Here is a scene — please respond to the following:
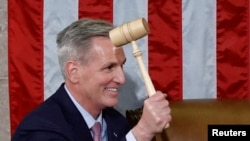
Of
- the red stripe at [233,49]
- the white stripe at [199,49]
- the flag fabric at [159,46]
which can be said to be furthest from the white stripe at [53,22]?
the red stripe at [233,49]

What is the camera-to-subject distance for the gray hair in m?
1.47

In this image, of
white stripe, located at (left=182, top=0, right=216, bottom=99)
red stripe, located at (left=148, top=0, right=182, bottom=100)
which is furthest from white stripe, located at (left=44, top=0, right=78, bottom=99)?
white stripe, located at (left=182, top=0, right=216, bottom=99)

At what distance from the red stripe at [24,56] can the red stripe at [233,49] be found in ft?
2.05

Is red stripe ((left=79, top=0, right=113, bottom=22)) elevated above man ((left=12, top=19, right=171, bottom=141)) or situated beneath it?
elevated above

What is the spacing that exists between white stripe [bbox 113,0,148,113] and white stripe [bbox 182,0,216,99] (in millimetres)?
145

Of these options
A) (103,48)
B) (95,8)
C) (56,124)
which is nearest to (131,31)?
(103,48)

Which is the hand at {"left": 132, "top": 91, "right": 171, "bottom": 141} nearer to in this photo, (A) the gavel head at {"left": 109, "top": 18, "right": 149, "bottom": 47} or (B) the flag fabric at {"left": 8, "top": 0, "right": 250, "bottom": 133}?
(A) the gavel head at {"left": 109, "top": 18, "right": 149, "bottom": 47}

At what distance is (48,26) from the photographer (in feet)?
6.29

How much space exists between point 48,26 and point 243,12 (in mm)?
677

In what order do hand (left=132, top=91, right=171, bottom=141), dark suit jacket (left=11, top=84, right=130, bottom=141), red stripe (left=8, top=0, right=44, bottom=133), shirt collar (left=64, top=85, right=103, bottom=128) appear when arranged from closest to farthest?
hand (left=132, top=91, right=171, bottom=141) < dark suit jacket (left=11, top=84, right=130, bottom=141) < shirt collar (left=64, top=85, right=103, bottom=128) < red stripe (left=8, top=0, right=44, bottom=133)

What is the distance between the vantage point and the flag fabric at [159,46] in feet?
6.26

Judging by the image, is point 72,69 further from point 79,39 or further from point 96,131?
point 96,131

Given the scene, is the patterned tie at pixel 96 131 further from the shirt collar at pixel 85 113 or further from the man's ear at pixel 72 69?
the man's ear at pixel 72 69

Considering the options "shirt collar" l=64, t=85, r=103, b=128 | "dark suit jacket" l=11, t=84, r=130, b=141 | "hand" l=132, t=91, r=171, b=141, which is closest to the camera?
"hand" l=132, t=91, r=171, b=141
